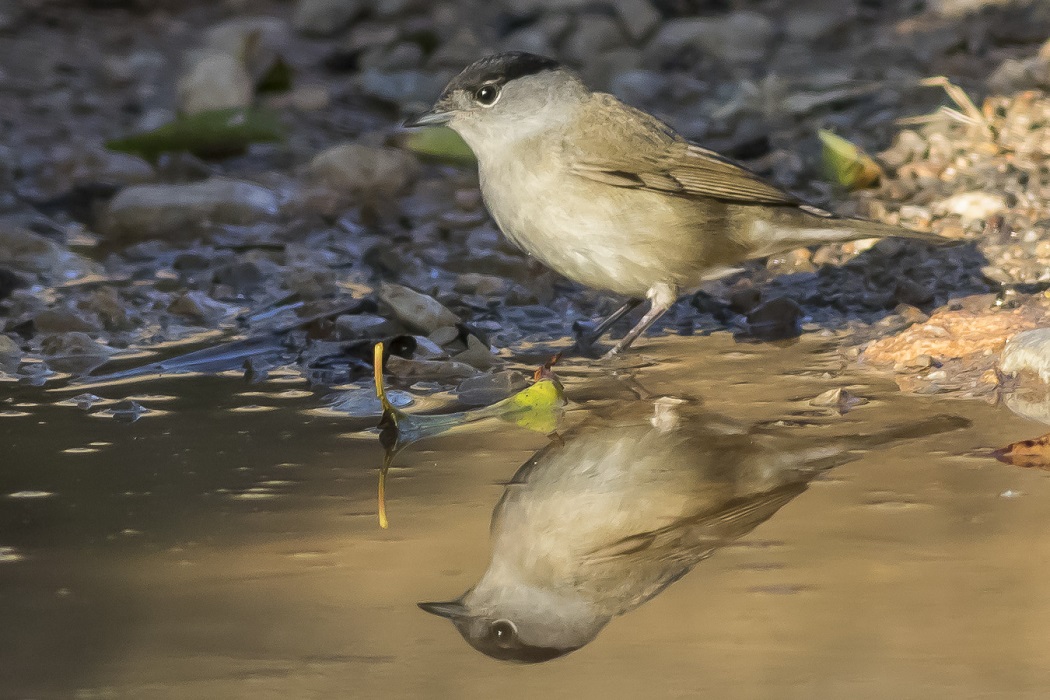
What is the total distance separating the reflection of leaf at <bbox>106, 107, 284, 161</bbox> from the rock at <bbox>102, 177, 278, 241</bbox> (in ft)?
2.17

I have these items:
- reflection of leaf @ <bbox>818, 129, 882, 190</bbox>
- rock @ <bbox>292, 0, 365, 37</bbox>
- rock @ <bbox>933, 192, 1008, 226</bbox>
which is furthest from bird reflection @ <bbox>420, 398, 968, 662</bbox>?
rock @ <bbox>292, 0, 365, 37</bbox>

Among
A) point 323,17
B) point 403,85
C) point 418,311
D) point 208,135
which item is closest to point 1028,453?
point 418,311

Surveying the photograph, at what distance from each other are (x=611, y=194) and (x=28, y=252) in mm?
2434

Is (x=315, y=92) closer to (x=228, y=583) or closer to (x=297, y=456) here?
(x=297, y=456)

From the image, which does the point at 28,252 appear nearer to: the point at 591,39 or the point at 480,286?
the point at 480,286

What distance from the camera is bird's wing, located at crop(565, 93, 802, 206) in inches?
161

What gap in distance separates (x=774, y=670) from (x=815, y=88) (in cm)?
517

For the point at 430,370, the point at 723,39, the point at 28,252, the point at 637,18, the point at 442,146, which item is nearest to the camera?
the point at 430,370

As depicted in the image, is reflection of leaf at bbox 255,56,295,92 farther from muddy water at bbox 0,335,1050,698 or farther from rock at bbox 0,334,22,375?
muddy water at bbox 0,335,1050,698

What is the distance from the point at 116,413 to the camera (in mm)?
3490

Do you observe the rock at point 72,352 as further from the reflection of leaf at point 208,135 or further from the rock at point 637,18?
the rock at point 637,18

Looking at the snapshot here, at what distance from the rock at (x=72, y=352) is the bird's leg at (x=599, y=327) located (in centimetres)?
144

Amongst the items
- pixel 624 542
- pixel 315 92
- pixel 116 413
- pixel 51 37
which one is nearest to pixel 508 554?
pixel 624 542

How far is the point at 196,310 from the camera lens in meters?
4.62
